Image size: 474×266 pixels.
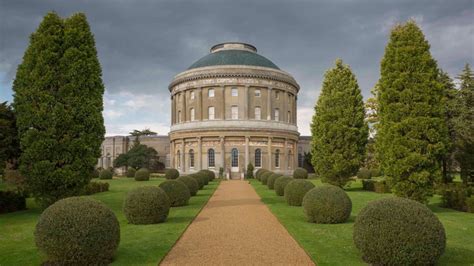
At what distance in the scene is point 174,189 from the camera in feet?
69.9

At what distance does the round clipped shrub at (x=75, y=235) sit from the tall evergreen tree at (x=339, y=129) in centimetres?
2300

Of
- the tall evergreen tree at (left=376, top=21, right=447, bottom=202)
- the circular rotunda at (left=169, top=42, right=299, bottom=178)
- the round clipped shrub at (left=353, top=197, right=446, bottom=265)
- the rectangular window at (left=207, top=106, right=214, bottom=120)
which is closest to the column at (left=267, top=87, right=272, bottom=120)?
the circular rotunda at (left=169, top=42, right=299, bottom=178)

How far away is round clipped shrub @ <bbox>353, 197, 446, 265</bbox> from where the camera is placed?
855cm

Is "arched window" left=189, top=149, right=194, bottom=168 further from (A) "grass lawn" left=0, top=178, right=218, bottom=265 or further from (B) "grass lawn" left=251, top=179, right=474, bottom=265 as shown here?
(B) "grass lawn" left=251, top=179, right=474, bottom=265

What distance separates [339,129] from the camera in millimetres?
30453

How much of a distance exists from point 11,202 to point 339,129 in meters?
20.8

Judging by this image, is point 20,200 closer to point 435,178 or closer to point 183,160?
point 435,178

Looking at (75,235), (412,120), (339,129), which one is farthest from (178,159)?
(75,235)

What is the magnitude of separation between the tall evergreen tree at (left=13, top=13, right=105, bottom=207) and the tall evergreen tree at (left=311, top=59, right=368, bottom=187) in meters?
17.1

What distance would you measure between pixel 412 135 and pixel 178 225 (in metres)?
10.7

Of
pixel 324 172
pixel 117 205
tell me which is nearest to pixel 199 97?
pixel 324 172

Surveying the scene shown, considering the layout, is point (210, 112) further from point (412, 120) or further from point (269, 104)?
point (412, 120)

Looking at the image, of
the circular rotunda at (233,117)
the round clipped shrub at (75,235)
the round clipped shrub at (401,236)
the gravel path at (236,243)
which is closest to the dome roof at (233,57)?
the circular rotunda at (233,117)

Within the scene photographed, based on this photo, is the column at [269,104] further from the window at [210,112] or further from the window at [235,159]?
the window at [210,112]
